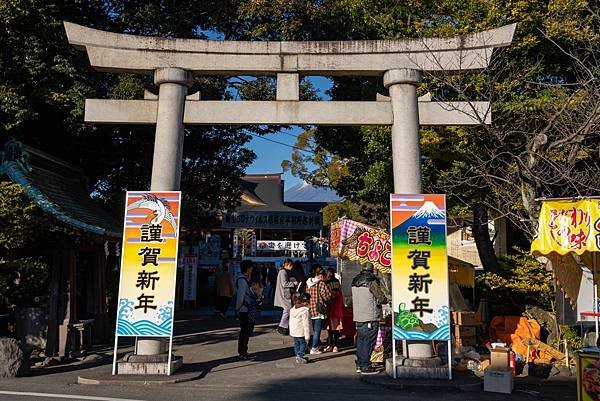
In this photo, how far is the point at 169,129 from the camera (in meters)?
9.55

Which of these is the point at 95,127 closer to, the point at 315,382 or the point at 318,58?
the point at 318,58

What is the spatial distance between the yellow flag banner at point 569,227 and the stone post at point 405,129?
2426 mm

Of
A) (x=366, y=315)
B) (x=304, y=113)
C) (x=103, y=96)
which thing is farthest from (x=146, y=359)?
(x=103, y=96)

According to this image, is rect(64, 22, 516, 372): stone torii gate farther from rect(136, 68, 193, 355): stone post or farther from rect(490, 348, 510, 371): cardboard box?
rect(490, 348, 510, 371): cardboard box

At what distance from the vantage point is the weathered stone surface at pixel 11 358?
338 inches

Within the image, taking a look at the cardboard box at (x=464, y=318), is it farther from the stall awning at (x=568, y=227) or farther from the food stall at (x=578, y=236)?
the stall awning at (x=568, y=227)

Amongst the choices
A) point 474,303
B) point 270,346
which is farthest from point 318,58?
point 474,303

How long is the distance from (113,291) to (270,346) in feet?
15.2

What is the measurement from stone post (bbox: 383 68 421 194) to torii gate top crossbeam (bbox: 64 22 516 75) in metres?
0.25

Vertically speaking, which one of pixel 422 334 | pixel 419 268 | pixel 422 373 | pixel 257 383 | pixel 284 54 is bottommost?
pixel 257 383

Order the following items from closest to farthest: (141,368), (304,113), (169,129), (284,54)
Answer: (141,368), (169,129), (304,113), (284,54)

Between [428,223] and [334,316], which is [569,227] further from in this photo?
[334,316]

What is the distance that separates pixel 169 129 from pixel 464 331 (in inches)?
288

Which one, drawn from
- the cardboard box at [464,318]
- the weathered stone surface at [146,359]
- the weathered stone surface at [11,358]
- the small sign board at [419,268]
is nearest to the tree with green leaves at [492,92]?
the cardboard box at [464,318]
